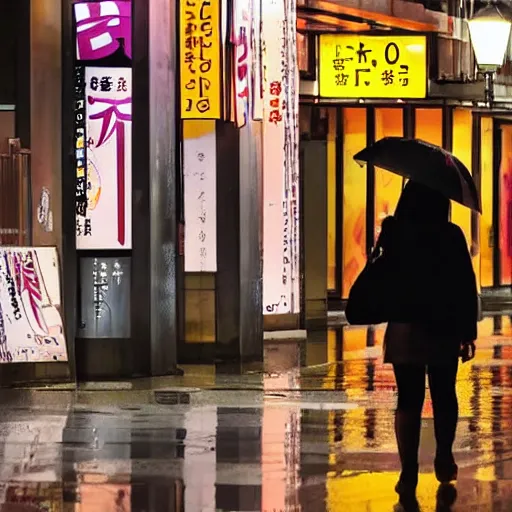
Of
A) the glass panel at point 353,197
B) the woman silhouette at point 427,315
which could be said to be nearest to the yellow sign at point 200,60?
the woman silhouette at point 427,315

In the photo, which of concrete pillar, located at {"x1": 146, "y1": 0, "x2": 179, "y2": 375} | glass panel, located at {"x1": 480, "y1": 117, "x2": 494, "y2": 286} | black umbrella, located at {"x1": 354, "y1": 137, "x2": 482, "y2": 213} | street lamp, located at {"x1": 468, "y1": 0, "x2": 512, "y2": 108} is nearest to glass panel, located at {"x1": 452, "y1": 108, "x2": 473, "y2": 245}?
glass panel, located at {"x1": 480, "y1": 117, "x2": 494, "y2": 286}

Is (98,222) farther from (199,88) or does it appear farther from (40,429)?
(40,429)

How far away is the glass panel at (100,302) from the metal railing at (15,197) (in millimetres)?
1174

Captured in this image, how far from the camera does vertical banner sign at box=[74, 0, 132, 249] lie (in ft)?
57.0

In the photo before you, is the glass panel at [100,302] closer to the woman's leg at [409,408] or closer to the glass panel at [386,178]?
the woman's leg at [409,408]

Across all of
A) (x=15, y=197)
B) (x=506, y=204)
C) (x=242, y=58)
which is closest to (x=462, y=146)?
(x=506, y=204)

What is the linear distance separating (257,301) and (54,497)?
960 cm

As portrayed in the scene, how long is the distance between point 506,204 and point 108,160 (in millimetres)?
21442

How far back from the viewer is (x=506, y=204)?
124ft

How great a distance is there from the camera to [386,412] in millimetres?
14883

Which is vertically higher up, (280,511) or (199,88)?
(199,88)

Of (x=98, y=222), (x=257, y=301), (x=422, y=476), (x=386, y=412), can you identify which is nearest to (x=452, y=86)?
(x=257, y=301)

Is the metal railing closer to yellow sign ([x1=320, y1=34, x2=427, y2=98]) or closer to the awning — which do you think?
the awning

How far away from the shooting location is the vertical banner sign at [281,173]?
70.7ft
